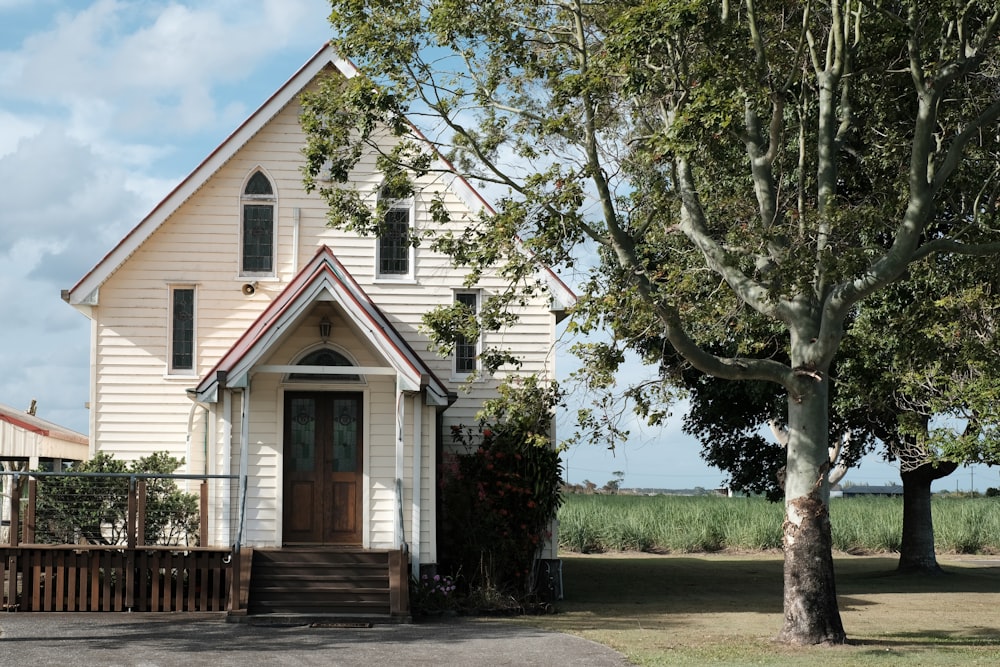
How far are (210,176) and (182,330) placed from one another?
2957 millimetres

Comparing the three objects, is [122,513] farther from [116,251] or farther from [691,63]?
[691,63]

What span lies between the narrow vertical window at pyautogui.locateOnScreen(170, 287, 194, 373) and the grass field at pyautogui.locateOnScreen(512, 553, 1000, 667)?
26.7 ft

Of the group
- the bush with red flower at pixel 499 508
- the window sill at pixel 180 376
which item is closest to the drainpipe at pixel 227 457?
the window sill at pixel 180 376

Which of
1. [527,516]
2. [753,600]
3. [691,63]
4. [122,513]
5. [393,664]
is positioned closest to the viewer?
[393,664]

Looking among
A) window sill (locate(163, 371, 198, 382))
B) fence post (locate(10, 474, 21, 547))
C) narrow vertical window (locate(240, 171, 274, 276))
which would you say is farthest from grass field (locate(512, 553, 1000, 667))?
narrow vertical window (locate(240, 171, 274, 276))

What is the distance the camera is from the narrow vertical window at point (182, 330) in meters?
22.5

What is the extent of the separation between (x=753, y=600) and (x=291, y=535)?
9.07 metres

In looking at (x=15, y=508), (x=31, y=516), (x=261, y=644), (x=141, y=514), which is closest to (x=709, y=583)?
(x=141, y=514)

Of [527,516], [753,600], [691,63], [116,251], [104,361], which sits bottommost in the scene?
[753,600]

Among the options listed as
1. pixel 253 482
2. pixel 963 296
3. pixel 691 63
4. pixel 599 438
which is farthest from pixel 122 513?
pixel 963 296

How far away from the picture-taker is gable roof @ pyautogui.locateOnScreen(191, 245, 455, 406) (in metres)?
19.0

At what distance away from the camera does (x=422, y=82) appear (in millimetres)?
16703

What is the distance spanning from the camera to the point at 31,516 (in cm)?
1944

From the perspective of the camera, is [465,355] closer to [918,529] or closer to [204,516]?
[204,516]
